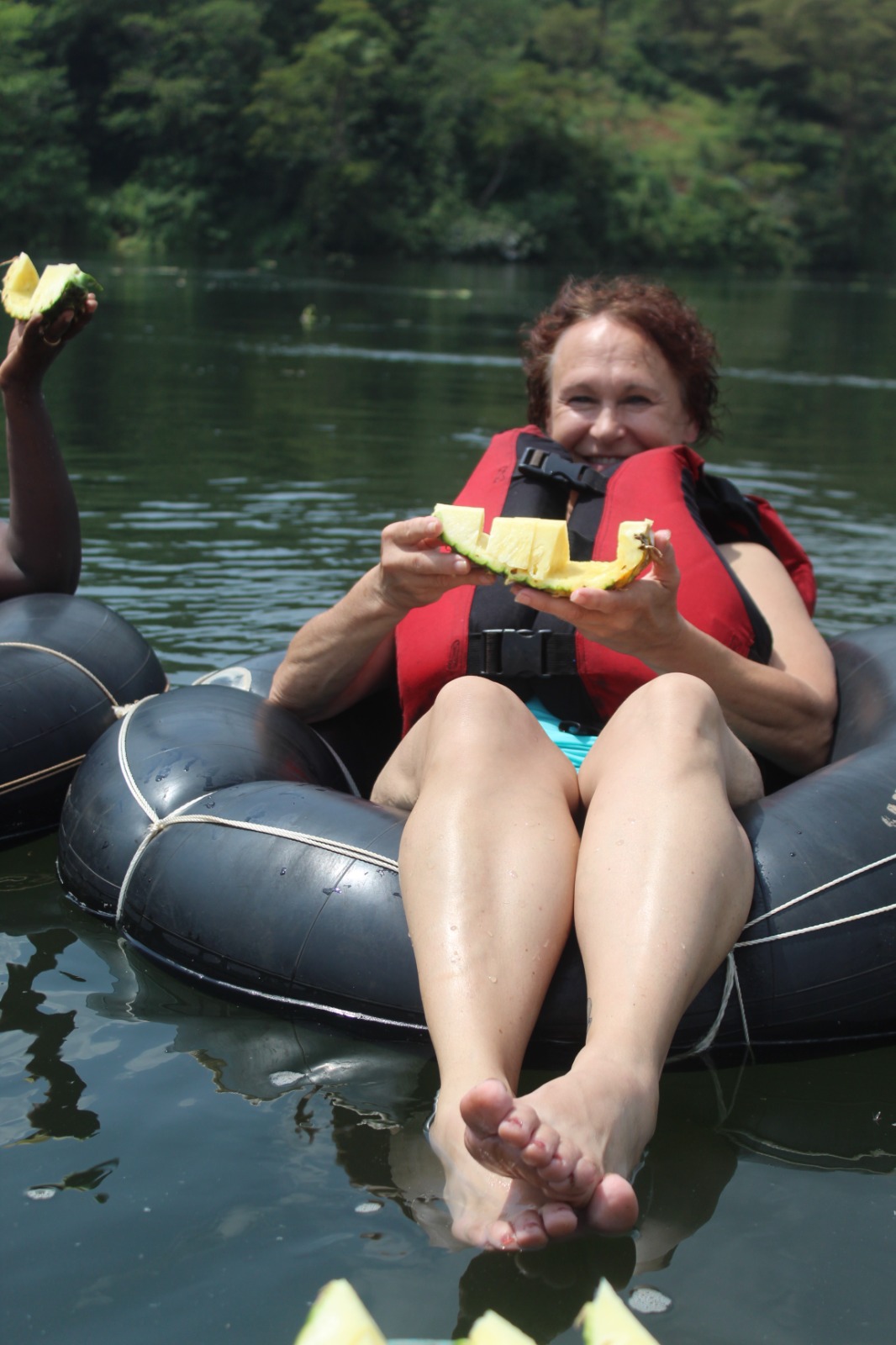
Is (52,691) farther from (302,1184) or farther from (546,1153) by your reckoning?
(546,1153)

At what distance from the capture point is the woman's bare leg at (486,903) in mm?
2023

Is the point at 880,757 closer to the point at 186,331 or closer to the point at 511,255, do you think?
the point at 186,331

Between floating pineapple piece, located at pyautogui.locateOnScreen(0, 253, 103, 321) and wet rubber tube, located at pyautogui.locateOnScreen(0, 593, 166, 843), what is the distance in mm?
851

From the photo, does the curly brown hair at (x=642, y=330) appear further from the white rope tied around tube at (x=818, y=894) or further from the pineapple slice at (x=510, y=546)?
the white rope tied around tube at (x=818, y=894)

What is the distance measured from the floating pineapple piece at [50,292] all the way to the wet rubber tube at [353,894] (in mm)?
1366

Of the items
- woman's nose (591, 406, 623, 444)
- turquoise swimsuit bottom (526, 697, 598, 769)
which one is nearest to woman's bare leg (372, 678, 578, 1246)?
turquoise swimsuit bottom (526, 697, 598, 769)

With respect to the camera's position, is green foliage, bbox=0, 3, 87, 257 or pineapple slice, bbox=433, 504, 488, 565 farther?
green foliage, bbox=0, 3, 87, 257

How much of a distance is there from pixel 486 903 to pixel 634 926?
0.25 m

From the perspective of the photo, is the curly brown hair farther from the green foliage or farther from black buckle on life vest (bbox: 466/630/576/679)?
the green foliage

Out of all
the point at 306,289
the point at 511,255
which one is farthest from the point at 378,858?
the point at 511,255

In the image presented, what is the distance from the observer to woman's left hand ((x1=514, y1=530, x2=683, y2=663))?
2.56 m

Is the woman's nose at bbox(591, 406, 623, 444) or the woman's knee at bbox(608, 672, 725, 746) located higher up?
the woman's nose at bbox(591, 406, 623, 444)

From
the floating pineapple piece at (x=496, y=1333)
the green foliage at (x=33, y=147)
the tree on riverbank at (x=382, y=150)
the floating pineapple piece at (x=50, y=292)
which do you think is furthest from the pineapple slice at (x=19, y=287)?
the green foliage at (x=33, y=147)

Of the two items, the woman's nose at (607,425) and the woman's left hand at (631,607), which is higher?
the woman's nose at (607,425)
